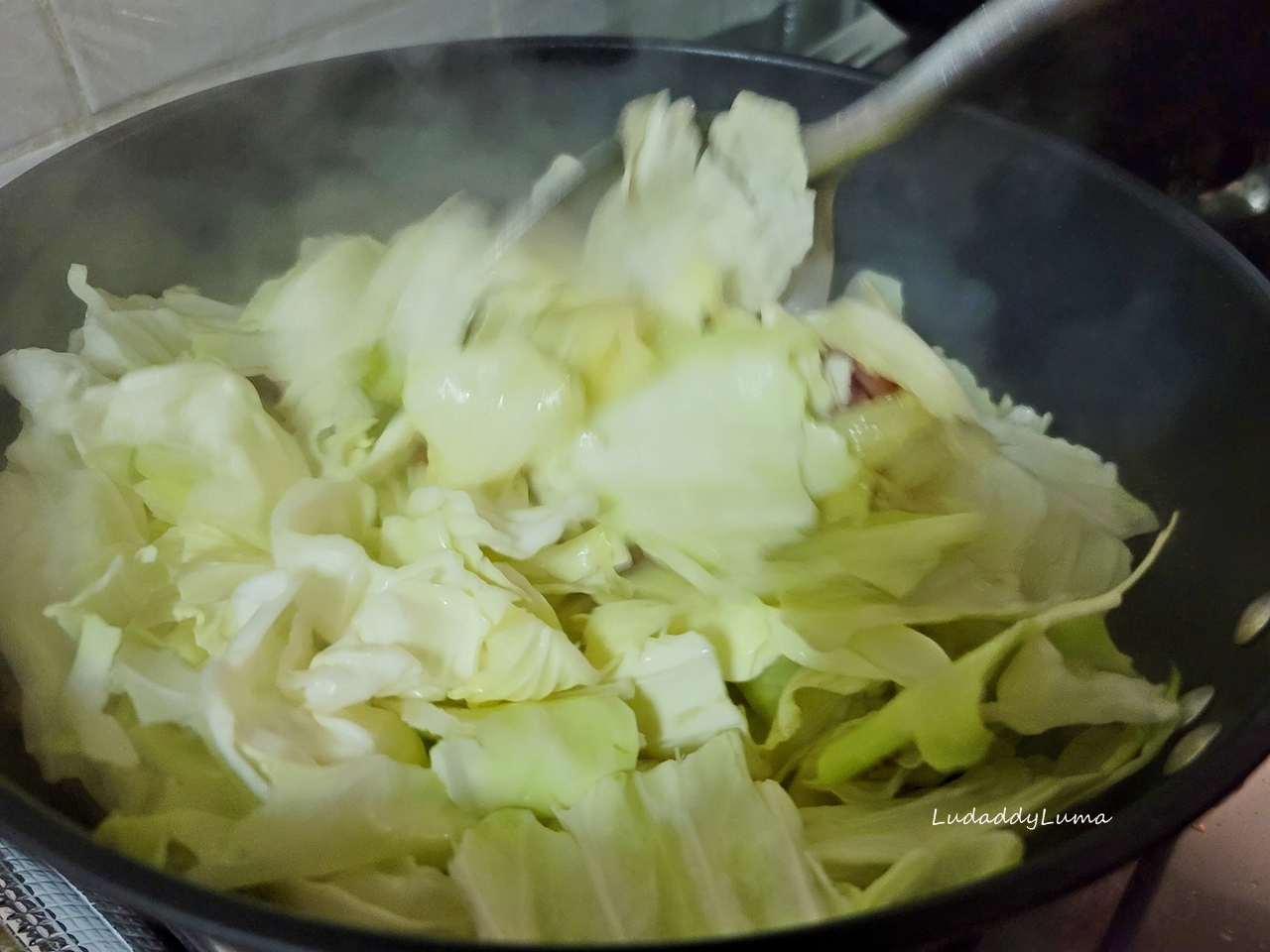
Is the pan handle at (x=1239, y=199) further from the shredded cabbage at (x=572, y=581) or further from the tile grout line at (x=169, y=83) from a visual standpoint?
the tile grout line at (x=169, y=83)

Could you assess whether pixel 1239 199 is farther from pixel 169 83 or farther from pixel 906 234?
pixel 169 83

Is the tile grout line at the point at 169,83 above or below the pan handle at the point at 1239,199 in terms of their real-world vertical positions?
above

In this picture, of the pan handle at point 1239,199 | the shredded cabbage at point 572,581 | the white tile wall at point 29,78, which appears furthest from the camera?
the pan handle at point 1239,199

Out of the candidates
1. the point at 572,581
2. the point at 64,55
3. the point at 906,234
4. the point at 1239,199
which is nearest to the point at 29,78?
the point at 64,55

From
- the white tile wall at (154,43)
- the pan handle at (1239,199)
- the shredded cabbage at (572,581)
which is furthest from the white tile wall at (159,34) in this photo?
the pan handle at (1239,199)

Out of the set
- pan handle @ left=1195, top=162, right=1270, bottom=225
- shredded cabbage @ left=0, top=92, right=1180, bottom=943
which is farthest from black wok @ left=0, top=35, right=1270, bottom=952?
pan handle @ left=1195, top=162, right=1270, bottom=225

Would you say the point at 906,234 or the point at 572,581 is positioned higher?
the point at 906,234
